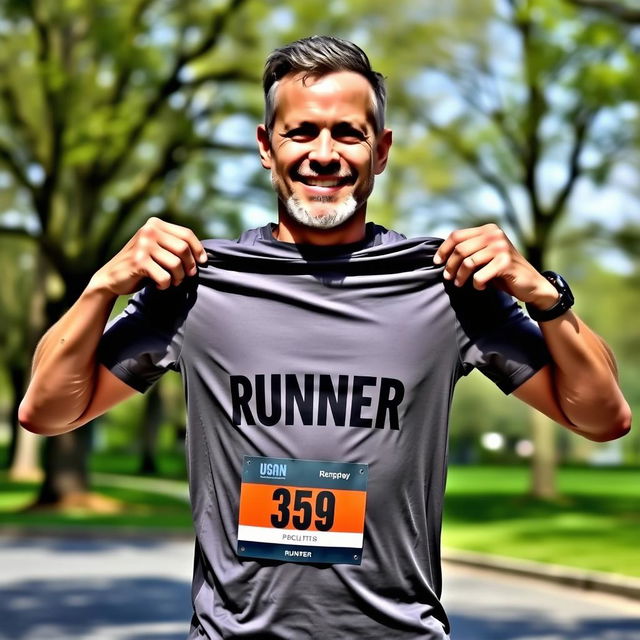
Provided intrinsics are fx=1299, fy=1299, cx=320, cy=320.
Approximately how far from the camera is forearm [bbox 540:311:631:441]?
8.63 feet

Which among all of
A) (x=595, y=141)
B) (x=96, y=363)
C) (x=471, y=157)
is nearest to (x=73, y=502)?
(x=471, y=157)

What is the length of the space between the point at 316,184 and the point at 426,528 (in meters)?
0.73

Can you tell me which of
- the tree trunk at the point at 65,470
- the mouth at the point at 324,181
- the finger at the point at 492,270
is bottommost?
the tree trunk at the point at 65,470

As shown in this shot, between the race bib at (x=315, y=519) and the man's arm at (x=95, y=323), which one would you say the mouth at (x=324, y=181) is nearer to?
the man's arm at (x=95, y=323)

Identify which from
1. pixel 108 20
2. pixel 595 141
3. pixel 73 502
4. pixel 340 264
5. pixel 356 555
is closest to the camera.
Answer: pixel 356 555

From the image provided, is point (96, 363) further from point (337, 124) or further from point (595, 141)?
point (595, 141)

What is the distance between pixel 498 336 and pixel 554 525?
17.9 m

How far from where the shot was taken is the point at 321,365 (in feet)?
8.56

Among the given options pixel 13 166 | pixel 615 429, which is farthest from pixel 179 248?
pixel 13 166

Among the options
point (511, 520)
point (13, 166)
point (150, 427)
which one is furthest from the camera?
point (150, 427)

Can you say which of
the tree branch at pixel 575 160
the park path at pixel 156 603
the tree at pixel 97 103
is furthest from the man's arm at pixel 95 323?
the tree branch at pixel 575 160

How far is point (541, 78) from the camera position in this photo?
23.8 meters

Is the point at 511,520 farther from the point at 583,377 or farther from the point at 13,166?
the point at 583,377

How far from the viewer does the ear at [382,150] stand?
9.18 ft
